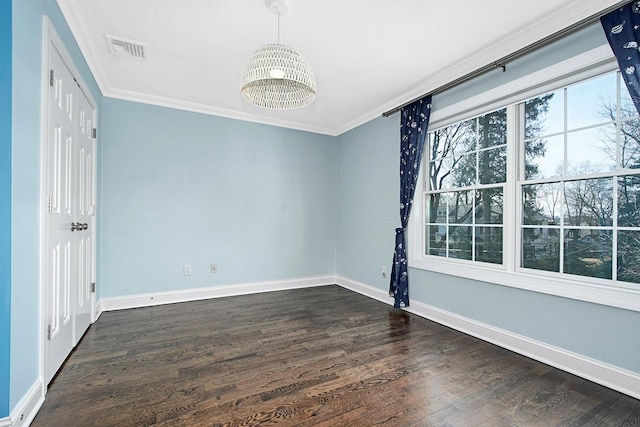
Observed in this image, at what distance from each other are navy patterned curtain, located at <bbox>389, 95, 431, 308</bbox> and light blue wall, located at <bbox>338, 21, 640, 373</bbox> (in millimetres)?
131

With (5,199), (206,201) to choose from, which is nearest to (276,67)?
(5,199)

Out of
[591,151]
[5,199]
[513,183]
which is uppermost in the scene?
[591,151]

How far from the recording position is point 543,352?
229 centimetres

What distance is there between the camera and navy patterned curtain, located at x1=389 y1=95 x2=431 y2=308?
3.33 meters

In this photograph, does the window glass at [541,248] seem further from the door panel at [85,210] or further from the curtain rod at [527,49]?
the door panel at [85,210]

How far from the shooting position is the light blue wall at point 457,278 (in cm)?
200

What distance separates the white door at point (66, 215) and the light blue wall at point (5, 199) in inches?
15.1

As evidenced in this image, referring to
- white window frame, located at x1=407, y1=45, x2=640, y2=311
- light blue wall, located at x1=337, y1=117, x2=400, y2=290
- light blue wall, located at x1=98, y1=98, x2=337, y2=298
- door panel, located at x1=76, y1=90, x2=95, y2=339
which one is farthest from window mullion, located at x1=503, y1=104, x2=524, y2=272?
door panel, located at x1=76, y1=90, x2=95, y2=339

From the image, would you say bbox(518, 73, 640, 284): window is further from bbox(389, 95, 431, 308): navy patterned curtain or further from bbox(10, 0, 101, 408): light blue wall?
bbox(10, 0, 101, 408): light blue wall

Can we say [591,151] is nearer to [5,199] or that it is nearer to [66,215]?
[5,199]

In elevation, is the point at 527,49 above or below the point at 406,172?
above

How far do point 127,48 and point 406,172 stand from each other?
Result: 304cm

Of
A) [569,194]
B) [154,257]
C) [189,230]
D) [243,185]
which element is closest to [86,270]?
[154,257]

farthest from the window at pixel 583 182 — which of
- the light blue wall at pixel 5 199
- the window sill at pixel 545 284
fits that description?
the light blue wall at pixel 5 199
